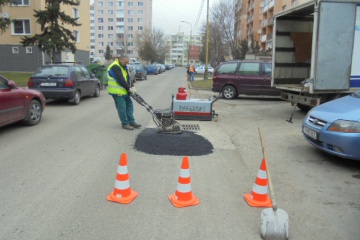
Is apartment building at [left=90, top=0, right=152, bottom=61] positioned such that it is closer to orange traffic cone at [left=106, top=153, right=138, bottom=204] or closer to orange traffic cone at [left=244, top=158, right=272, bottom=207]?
orange traffic cone at [left=106, top=153, right=138, bottom=204]

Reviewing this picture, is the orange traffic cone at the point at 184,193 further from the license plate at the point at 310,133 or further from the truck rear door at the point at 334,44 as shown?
the truck rear door at the point at 334,44

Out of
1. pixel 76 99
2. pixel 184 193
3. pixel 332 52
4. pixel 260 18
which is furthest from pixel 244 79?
pixel 260 18

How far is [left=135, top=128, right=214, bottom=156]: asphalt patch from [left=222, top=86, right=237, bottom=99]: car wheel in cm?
767

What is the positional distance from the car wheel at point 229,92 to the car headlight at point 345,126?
939 cm

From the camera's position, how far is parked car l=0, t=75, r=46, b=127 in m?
7.02

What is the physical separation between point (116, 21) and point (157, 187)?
4486 inches

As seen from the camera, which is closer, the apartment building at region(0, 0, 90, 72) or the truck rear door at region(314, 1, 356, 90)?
the truck rear door at region(314, 1, 356, 90)

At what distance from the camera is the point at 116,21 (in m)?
111

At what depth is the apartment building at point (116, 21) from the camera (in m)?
109

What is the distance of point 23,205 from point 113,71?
4527 mm

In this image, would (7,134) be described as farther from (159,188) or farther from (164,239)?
(164,239)

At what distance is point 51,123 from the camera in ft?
28.5

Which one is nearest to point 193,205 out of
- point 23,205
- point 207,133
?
point 23,205

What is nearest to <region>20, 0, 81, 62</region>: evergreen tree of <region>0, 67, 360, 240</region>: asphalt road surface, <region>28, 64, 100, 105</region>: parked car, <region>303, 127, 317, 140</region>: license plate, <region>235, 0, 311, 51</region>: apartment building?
<region>28, 64, 100, 105</region>: parked car
